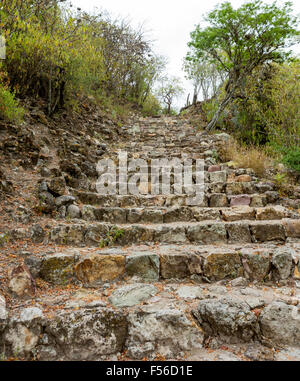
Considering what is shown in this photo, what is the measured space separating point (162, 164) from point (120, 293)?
3.35 m

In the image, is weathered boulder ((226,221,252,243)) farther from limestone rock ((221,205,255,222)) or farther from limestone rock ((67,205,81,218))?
limestone rock ((67,205,81,218))

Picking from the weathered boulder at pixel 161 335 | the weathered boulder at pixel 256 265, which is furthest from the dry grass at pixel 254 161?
the weathered boulder at pixel 161 335

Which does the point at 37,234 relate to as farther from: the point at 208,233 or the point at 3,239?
the point at 208,233

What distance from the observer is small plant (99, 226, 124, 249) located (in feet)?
8.04

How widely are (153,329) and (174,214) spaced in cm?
159

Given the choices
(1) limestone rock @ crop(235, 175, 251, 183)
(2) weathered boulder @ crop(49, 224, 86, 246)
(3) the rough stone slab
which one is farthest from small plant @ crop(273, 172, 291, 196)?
(2) weathered boulder @ crop(49, 224, 86, 246)

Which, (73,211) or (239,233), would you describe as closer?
(239,233)

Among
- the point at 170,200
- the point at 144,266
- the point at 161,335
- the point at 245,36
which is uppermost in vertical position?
the point at 245,36

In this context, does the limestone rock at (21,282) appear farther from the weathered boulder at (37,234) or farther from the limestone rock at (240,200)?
the limestone rock at (240,200)

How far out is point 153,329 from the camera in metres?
1.55

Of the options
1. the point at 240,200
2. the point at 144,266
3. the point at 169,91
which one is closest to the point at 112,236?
the point at 144,266

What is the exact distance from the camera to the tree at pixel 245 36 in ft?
20.1

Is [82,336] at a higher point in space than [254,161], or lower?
lower
